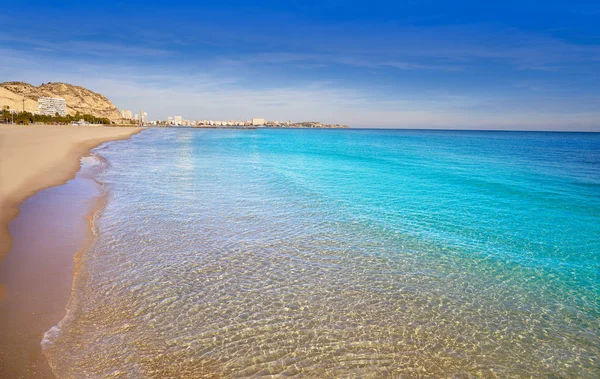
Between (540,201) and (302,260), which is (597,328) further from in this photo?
(540,201)

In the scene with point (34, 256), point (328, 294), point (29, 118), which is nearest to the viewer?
point (328, 294)

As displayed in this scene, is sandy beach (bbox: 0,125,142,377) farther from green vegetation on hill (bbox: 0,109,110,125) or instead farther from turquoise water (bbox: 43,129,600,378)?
green vegetation on hill (bbox: 0,109,110,125)

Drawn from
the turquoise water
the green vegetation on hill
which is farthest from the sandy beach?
the green vegetation on hill

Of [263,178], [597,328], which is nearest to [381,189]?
[263,178]

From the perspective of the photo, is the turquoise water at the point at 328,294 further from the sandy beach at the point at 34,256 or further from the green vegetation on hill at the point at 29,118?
the green vegetation on hill at the point at 29,118

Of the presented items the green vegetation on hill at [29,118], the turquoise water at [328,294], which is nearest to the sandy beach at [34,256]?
the turquoise water at [328,294]

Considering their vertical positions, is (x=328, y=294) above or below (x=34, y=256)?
below

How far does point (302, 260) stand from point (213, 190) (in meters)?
9.49

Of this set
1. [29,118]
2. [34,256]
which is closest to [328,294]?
[34,256]

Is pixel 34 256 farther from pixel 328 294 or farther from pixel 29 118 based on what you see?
pixel 29 118

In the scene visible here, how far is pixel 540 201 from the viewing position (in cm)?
1733

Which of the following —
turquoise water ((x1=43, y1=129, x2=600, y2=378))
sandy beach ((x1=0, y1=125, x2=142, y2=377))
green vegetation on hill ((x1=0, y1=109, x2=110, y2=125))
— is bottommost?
turquoise water ((x1=43, y1=129, x2=600, y2=378))

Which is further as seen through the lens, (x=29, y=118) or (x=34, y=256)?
(x=29, y=118)

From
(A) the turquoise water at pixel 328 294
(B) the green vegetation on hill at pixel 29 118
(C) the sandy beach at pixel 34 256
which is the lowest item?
(A) the turquoise water at pixel 328 294
